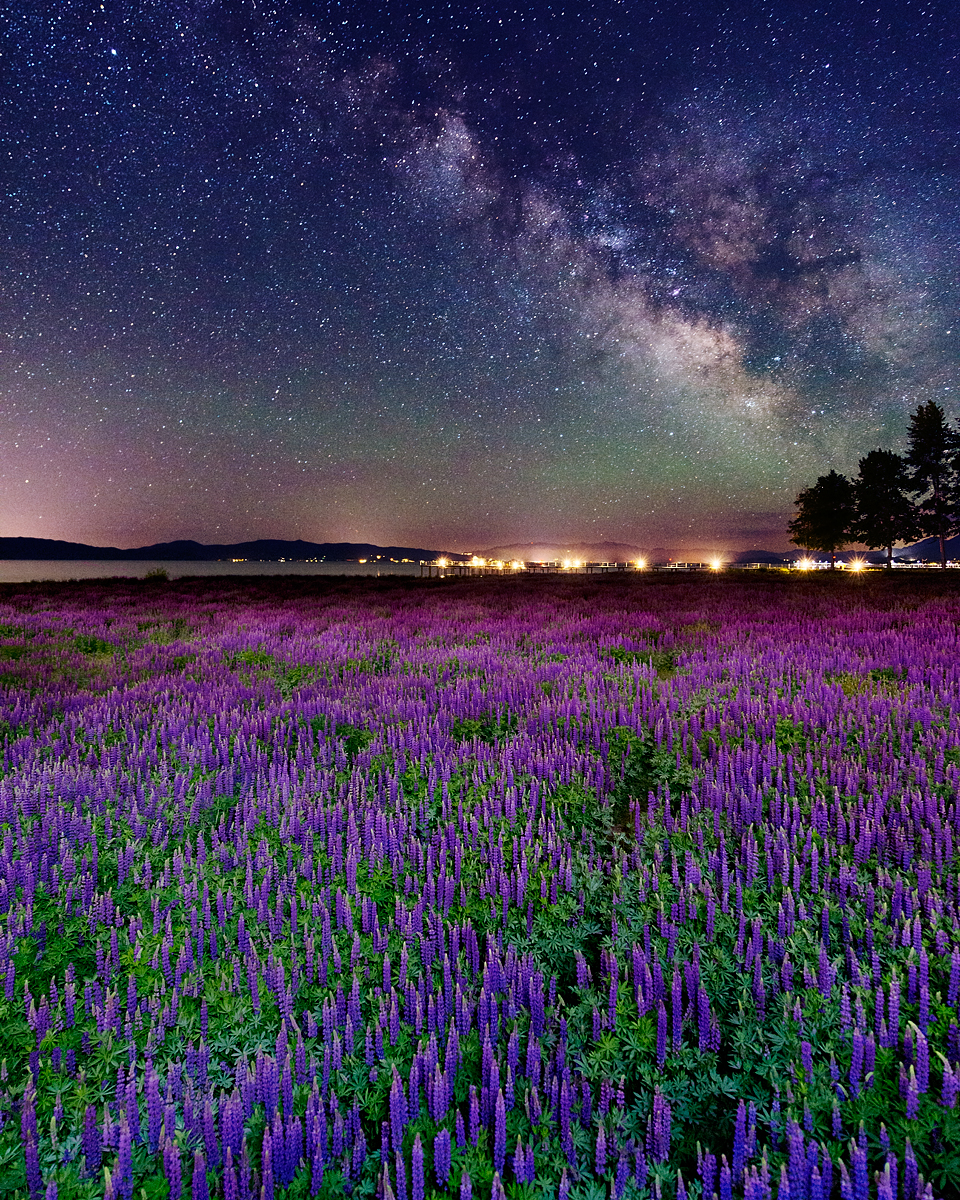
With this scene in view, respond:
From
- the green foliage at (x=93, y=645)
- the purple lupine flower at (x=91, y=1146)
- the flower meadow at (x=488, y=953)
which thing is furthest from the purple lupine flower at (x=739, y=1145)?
the green foliage at (x=93, y=645)

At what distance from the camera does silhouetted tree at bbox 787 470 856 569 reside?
7206cm

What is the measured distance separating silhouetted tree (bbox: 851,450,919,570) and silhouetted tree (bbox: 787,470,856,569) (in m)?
5.26

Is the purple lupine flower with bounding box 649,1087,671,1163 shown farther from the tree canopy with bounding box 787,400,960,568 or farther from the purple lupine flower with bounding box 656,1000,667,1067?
the tree canopy with bounding box 787,400,960,568

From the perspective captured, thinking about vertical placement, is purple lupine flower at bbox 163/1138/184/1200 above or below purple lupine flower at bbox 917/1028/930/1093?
below

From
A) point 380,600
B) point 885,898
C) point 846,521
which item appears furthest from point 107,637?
point 846,521

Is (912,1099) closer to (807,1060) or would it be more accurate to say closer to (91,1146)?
(807,1060)

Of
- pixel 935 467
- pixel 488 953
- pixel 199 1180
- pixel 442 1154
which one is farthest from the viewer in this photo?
pixel 935 467

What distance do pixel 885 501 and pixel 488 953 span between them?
76.2m

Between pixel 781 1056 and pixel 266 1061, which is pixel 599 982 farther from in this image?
pixel 266 1061

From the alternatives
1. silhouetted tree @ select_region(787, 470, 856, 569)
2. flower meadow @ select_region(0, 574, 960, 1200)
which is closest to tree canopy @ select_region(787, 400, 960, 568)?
silhouetted tree @ select_region(787, 470, 856, 569)

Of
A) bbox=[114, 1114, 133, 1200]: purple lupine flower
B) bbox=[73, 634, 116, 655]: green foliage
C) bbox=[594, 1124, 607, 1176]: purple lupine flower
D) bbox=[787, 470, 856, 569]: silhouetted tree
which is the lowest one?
bbox=[594, 1124, 607, 1176]: purple lupine flower

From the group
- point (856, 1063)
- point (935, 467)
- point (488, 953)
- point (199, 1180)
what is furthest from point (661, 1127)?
point (935, 467)

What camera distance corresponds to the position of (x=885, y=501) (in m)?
63.3

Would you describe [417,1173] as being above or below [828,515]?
below
